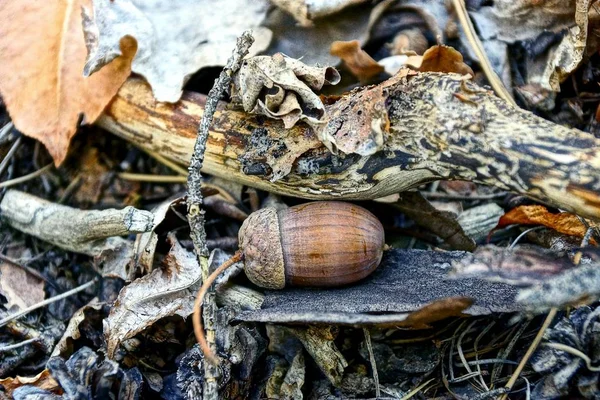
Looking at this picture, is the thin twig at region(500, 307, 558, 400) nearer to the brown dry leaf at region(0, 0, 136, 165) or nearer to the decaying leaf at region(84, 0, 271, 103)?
the decaying leaf at region(84, 0, 271, 103)

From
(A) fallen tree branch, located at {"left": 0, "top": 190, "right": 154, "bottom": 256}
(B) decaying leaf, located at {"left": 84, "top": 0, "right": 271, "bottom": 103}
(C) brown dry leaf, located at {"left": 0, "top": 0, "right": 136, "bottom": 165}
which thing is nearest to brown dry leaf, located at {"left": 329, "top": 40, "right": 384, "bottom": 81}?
(B) decaying leaf, located at {"left": 84, "top": 0, "right": 271, "bottom": 103}

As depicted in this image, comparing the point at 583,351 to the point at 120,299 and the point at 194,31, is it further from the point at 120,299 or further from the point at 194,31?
the point at 194,31

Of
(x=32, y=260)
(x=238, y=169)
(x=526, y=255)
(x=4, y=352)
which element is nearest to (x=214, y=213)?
(x=238, y=169)

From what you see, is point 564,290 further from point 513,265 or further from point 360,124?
point 360,124

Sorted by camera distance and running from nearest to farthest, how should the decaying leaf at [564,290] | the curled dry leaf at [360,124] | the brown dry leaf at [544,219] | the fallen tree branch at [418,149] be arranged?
the decaying leaf at [564,290]
the fallen tree branch at [418,149]
the curled dry leaf at [360,124]
the brown dry leaf at [544,219]

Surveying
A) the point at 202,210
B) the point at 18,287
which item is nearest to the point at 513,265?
the point at 202,210

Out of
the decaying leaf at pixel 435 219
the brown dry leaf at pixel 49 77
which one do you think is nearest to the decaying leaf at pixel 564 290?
the decaying leaf at pixel 435 219

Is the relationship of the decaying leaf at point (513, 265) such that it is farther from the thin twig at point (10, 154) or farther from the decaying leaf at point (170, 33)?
the thin twig at point (10, 154)
